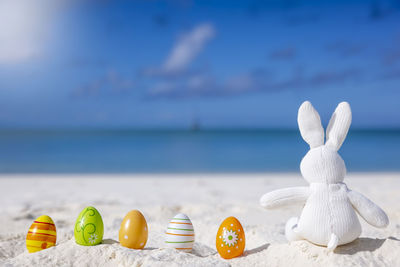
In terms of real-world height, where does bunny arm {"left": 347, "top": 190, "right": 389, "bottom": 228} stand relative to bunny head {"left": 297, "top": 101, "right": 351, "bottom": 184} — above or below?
below

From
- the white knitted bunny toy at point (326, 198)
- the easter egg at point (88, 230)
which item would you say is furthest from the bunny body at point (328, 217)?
the easter egg at point (88, 230)

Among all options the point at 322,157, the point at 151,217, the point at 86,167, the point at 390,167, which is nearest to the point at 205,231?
the point at 151,217

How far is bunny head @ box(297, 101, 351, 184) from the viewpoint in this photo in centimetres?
326

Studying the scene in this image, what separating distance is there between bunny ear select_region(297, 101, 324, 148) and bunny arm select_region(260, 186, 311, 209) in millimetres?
419

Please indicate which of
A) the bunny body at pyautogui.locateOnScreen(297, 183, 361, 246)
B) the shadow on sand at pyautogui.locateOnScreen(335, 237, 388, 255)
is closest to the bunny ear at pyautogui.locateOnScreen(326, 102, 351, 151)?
the bunny body at pyautogui.locateOnScreen(297, 183, 361, 246)

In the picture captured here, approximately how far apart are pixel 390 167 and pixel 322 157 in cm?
1569

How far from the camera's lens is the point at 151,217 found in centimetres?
573

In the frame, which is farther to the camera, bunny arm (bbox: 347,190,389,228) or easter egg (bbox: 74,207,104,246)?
easter egg (bbox: 74,207,104,246)

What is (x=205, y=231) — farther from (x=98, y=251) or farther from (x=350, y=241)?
(x=350, y=241)

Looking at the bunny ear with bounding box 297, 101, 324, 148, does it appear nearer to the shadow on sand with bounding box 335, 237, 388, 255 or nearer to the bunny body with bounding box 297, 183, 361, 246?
the bunny body with bounding box 297, 183, 361, 246

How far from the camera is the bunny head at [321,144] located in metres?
3.26

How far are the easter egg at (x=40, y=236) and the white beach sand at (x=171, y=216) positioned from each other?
112mm

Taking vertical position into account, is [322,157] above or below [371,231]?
above

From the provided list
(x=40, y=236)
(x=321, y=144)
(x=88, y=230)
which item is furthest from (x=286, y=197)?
(x=40, y=236)
